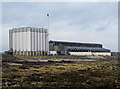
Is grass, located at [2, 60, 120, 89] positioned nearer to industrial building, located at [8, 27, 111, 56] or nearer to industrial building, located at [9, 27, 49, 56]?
industrial building, located at [9, 27, 49, 56]

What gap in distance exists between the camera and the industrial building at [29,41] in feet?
359

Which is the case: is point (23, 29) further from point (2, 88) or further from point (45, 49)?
point (2, 88)

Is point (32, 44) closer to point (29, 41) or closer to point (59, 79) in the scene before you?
point (29, 41)

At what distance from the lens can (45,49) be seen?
→ 11894cm

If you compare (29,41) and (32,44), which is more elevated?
(29,41)

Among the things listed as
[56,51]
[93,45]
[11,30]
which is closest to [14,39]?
[11,30]

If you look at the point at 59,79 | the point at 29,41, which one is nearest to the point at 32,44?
the point at 29,41

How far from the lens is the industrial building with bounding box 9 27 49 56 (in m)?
109

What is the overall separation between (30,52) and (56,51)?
2335 cm

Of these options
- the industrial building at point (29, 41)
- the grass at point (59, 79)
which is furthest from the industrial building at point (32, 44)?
the grass at point (59, 79)

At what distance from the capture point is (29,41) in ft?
357

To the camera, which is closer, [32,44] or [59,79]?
[59,79]

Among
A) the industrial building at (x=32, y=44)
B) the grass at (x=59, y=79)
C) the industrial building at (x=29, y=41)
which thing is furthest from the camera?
the industrial building at (x=32, y=44)

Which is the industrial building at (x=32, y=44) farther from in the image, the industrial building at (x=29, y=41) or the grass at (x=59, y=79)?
the grass at (x=59, y=79)
